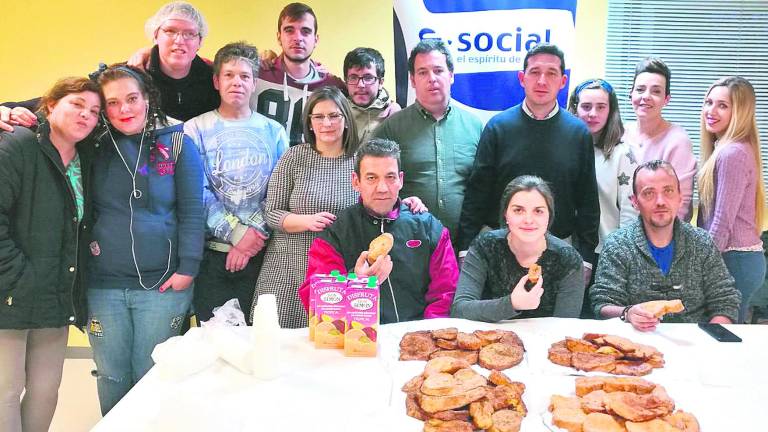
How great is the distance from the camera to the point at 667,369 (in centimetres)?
163

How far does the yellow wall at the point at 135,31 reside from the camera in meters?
3.65

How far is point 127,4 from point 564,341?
328cm

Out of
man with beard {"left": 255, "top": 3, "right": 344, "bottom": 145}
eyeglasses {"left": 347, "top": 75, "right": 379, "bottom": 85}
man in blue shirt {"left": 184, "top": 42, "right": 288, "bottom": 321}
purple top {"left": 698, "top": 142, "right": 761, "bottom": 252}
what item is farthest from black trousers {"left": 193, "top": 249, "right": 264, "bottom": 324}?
purple top {"left": 698, "top": 142, "right": 761, "bottom": 252}

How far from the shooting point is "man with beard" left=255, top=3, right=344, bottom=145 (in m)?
2.83

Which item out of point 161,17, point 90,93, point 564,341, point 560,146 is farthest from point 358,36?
point 564,341

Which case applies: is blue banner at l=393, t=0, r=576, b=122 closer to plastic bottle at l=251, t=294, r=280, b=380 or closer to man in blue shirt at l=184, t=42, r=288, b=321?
man in blue shirt at l=184, t=42, r=288, b=321

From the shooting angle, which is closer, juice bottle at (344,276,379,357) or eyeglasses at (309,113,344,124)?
juice bottle at (344,276,379,357)

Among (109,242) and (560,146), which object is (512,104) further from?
(109,242)

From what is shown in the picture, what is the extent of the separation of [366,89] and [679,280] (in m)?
1.56

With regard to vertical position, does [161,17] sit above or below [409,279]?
above

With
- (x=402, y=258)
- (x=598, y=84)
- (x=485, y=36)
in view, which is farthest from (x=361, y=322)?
(x=485, y=36)

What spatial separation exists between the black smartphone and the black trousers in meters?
1.76

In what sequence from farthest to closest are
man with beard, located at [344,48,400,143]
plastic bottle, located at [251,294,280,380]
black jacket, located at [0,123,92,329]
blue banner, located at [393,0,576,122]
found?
blue banner, located at [393,0,576,122] → man with beard, located at [344,48,400,143] → black jacket, located at [0,123,92,329] → plastic bottle, located at [251,294,280,380]

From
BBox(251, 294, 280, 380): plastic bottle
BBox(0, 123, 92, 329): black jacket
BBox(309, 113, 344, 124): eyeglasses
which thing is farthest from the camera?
BBox(309, 113, 344, 124): eyeglasses
